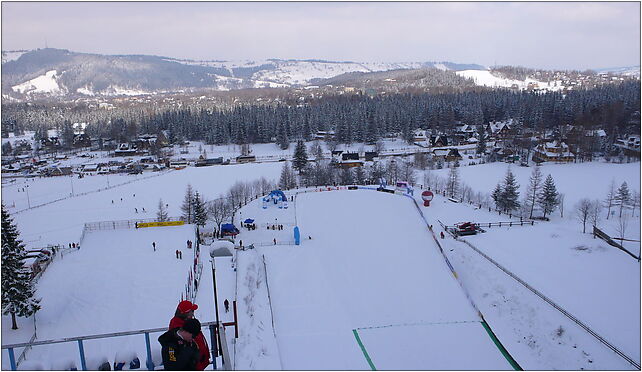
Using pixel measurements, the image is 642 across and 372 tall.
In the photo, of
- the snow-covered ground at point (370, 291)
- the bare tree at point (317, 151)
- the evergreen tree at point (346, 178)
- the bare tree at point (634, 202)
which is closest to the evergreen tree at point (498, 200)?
the snow-covered ground at point (370, 291)

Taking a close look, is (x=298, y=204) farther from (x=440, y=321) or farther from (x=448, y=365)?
(x=448, y=365)

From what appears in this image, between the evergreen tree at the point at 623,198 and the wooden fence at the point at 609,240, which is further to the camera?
the evergreen tree at the point at 623,198

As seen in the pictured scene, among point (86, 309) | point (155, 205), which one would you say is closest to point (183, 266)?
point (86, 309)

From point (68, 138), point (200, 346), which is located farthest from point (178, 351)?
point (68, 138)

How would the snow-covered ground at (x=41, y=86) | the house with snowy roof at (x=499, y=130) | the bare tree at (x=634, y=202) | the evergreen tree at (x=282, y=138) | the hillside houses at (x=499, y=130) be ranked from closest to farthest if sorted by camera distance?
the bare tree at (x=634, y=202) < the hillside houses at (x=499, y=130) < the house with snowy roof at (x=499, y=130) < the evergreen tree at (x=282, y=138) < the snow-covered ground at (x=41, y=86)

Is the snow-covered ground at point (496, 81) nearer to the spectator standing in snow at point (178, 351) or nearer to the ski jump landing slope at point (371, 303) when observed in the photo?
the ski jump landing slope at point (371, 303)

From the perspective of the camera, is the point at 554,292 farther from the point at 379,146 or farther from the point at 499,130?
the point at 499,130
